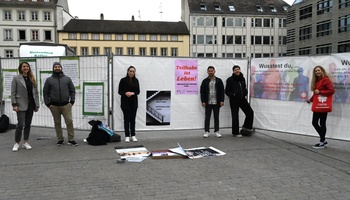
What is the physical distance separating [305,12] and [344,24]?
9837 mm

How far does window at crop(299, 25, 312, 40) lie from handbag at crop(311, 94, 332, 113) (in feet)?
162

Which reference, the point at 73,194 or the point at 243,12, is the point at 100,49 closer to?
the point at 243,12

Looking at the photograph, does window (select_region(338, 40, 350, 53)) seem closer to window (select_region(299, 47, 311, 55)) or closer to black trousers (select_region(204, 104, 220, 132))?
window (select_region(299, 47, 311, 55))

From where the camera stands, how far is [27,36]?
63.3 metres

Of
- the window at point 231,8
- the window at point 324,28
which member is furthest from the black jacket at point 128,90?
the window at point 231,8

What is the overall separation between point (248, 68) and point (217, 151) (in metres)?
3.23

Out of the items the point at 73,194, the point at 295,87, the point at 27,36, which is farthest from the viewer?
the point at 27,36

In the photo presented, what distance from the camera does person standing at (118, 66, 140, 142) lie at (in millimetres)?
7686

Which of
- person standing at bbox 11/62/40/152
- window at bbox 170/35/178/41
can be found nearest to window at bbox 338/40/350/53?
window at bbox 170/35/178/41

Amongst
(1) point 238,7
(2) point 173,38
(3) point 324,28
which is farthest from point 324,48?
(2) point 173,38

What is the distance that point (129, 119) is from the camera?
789 centimetres

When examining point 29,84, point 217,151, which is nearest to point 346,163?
point 217,151

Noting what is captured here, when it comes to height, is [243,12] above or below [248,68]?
above

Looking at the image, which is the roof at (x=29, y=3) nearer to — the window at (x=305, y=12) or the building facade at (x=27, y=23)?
the building facade at (x=27, y=23)
